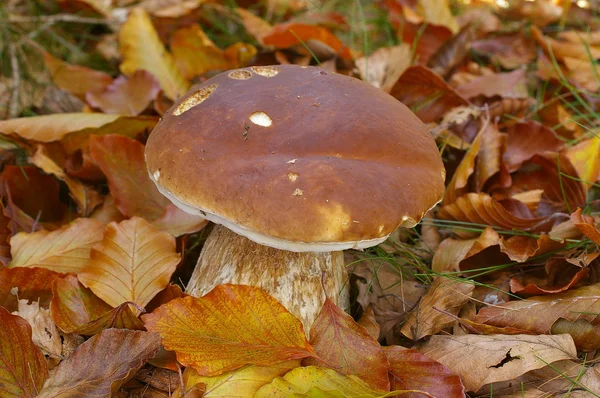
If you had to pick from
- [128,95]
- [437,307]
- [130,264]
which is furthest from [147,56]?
[437,307]

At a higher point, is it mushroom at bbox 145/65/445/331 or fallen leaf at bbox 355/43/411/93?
mushroom at bbox 145/65/445/331

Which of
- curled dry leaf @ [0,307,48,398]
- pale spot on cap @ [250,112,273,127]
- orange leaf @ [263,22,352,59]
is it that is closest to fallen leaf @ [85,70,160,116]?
orange leaf @ [263,22,352,59]

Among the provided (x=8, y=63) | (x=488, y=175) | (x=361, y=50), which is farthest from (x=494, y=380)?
(x=8, y=63)

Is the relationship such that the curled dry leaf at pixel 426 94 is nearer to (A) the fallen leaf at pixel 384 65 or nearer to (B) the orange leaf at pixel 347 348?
(A) the fallen leaf at pixel 384 65

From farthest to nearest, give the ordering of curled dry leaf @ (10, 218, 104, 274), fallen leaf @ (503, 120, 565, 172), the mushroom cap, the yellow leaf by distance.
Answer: the yellow leaf < fallen leaf @ (503, 120, 565, 172) < curled dry leaf @ (10, 218, 104, 274) < the mushroom cap

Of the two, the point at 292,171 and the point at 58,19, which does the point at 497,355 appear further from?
the point at 58,19

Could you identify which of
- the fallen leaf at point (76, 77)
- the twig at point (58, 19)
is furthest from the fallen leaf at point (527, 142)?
the twig at point (58, 19)

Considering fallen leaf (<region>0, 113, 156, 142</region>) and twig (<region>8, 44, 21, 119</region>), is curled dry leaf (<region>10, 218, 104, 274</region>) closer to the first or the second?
fallen leaf (<region>0, 113, 156, 142</region>)

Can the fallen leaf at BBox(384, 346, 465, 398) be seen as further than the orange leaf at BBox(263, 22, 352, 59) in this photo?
No

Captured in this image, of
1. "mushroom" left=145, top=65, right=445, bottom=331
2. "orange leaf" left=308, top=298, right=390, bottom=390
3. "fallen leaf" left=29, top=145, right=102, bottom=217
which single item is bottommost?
"fallen leaf" left=29, top=145, right=102, bottom=217
